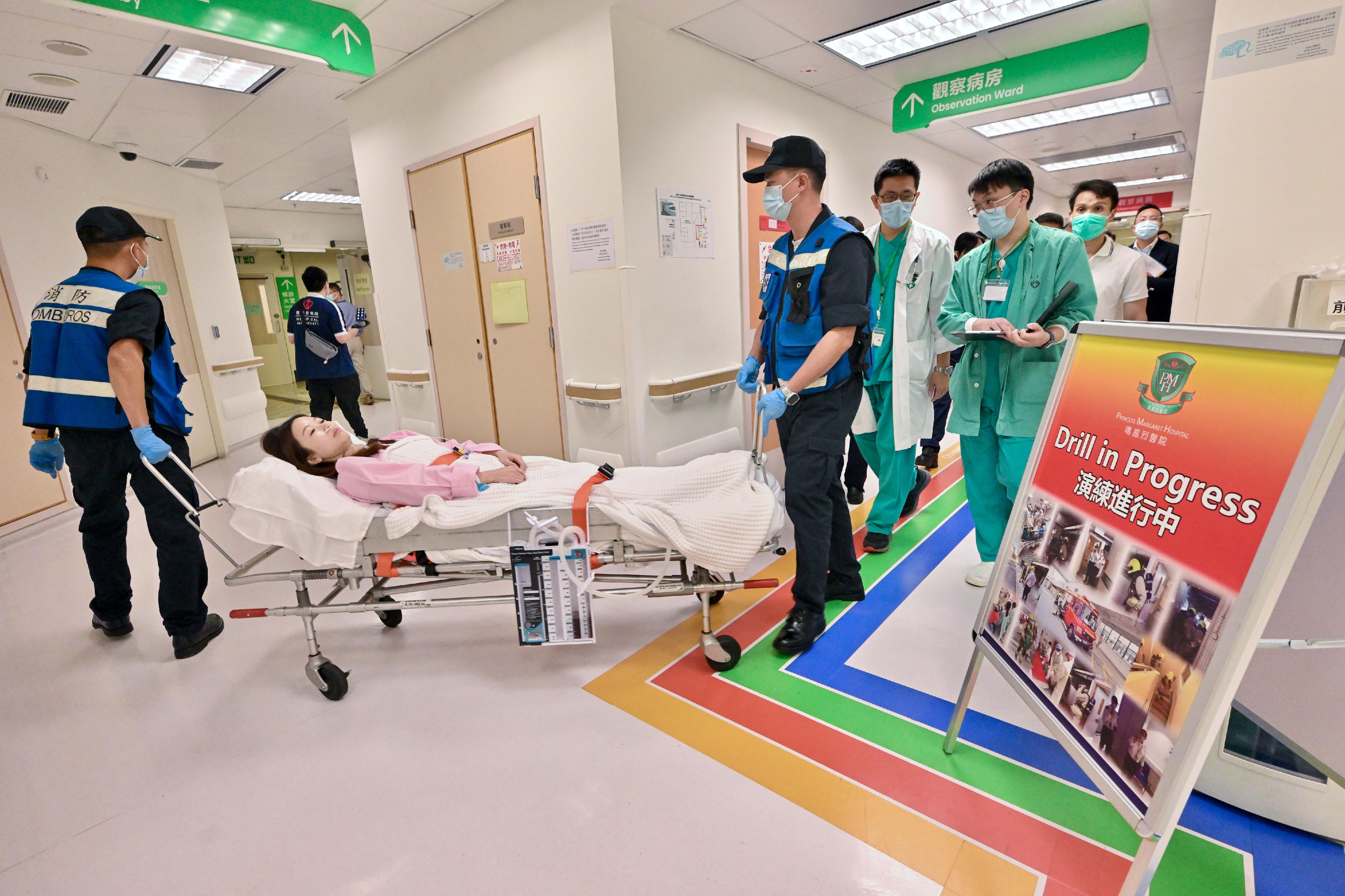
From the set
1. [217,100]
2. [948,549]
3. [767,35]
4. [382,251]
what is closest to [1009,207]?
[948,549]

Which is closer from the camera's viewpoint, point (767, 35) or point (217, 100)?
point (767, 35)

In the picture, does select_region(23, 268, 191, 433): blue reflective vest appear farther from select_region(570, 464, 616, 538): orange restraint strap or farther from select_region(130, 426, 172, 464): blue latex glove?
select_region(570, 464, 616, 538): orange restraint strap

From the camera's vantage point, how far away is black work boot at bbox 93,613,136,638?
2.57 meters

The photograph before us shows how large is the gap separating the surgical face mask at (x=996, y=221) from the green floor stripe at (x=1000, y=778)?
1.70 meters

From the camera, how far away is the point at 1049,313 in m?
2.05

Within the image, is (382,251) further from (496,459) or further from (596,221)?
(496,459)

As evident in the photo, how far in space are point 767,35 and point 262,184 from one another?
6522 mm

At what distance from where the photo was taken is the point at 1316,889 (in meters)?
1.27

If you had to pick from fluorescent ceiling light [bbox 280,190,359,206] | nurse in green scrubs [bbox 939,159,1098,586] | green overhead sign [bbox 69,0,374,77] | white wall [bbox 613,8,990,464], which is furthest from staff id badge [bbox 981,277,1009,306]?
fluorescent ceiling light [bbox 280,190,359,206]

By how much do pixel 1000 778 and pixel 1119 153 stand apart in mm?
8764

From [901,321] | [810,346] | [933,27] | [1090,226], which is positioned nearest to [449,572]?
[810,346]

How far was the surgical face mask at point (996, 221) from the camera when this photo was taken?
7.06 ft

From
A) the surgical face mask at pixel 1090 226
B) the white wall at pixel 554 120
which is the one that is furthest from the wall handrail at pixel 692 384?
the surgical face mask at pixel 1090 226

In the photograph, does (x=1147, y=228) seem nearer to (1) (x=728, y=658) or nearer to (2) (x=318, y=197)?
(1) (x=728, y=658)
